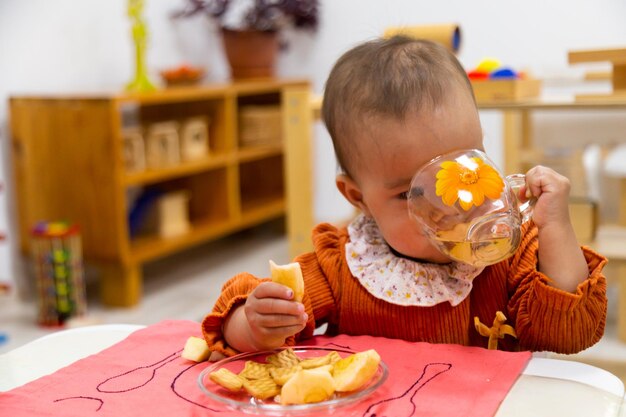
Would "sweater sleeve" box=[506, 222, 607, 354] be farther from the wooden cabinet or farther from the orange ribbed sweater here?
the wooden cabinet

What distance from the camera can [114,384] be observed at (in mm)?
647

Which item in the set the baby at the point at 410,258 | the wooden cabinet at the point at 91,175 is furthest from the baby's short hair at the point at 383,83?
the wooden cabinet at the point at 91,175

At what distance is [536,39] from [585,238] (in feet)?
4.66

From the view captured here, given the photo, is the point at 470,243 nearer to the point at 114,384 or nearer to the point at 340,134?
the point at 340,134

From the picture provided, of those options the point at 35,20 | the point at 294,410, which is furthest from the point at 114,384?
the point at 35,20

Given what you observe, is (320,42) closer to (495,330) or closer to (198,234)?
(198,234)

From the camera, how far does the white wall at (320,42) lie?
264 cm

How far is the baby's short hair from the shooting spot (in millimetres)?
771

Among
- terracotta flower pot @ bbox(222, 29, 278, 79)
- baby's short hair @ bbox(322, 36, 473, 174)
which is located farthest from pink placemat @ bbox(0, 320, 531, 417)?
terracotta flower pot @ bbox(222, 29, 278, 79)

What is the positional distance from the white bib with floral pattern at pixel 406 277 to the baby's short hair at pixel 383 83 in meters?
0.09

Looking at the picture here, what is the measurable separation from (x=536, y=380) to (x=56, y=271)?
1.98 m

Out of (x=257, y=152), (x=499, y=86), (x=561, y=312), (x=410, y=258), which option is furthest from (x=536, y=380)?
(x=257, y=152)

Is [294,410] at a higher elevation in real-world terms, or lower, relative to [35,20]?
lower

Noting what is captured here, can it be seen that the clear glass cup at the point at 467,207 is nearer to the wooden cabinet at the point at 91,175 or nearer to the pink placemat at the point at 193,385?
the pink placemat at the point at 193,385
